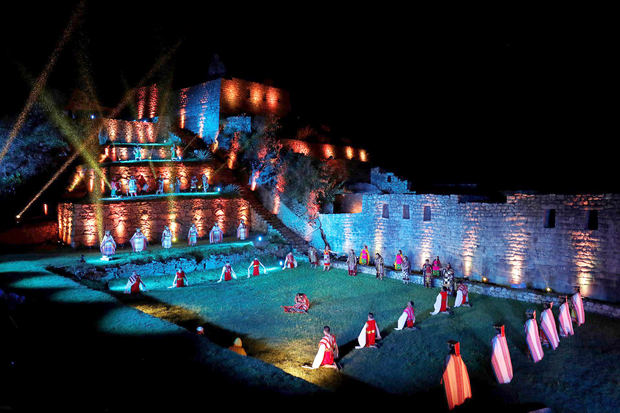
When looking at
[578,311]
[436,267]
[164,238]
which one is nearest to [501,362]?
[578,311]

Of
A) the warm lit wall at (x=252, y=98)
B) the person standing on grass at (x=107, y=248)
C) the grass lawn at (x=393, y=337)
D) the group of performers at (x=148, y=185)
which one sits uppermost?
the warm lit wall at (x=252, y=98)

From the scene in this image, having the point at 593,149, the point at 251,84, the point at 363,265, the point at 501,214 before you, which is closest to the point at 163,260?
the point at 363,265

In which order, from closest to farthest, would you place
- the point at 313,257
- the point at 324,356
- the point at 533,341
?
the point at 324,356 < the point at 533,341 < the point at 313,257

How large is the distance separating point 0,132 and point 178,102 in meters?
14.8

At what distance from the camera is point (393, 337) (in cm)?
1030

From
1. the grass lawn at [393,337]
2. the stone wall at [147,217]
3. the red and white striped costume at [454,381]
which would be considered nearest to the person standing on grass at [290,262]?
the grass lawn at [393,337]

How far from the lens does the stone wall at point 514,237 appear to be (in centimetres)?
1186

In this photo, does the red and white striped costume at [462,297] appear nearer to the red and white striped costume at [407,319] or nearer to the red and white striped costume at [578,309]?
the red and white striped costume at [407,319]

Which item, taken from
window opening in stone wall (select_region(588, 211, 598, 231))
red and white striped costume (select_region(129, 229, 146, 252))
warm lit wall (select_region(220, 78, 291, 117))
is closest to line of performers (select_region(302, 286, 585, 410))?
window opening in stone wall (select_region(588, 211, 598, 231))

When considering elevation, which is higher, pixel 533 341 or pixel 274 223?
pixel 274 223

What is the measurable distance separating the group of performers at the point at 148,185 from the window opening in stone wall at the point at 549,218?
20311 mm

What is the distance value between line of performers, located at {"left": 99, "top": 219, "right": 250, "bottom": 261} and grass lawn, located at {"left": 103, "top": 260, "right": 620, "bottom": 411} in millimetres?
2286

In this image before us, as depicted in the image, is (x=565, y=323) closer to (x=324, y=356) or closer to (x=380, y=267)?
(x=324, y=356)

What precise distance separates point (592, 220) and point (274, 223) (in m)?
16.5
